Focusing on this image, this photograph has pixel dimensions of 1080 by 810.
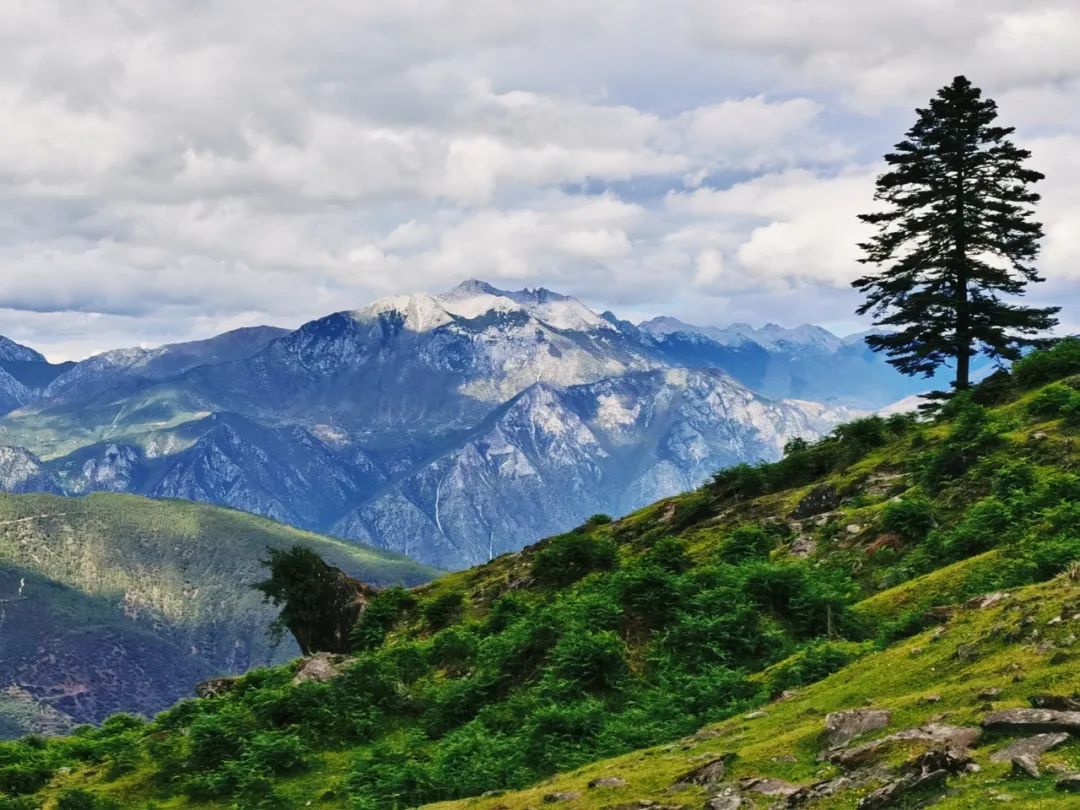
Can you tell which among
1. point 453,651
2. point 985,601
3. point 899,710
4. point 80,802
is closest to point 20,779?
point 80,802

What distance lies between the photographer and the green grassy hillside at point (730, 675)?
17.3 metres

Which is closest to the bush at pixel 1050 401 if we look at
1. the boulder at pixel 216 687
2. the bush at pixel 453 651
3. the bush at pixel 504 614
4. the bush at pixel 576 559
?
the bush at pixel 576 559

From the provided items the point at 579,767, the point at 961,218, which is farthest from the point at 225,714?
the point at 961,218

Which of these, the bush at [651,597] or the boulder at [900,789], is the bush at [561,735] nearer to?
the bush at [651,597]

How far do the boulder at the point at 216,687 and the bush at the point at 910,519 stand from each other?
29007mm

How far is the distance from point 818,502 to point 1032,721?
95.7ft

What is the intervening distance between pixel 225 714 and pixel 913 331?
140 feet

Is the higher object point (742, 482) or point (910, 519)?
point (742, 482)

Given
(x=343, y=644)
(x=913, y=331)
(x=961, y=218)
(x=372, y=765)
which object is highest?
(x=961, y=218)

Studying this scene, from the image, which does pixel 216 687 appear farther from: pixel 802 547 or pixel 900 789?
pixel 900 789

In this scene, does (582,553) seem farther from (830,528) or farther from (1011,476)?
(1011,476)

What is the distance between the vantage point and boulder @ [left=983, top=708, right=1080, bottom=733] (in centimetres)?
1423

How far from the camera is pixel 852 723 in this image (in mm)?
17578

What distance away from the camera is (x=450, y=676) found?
1439 inches
